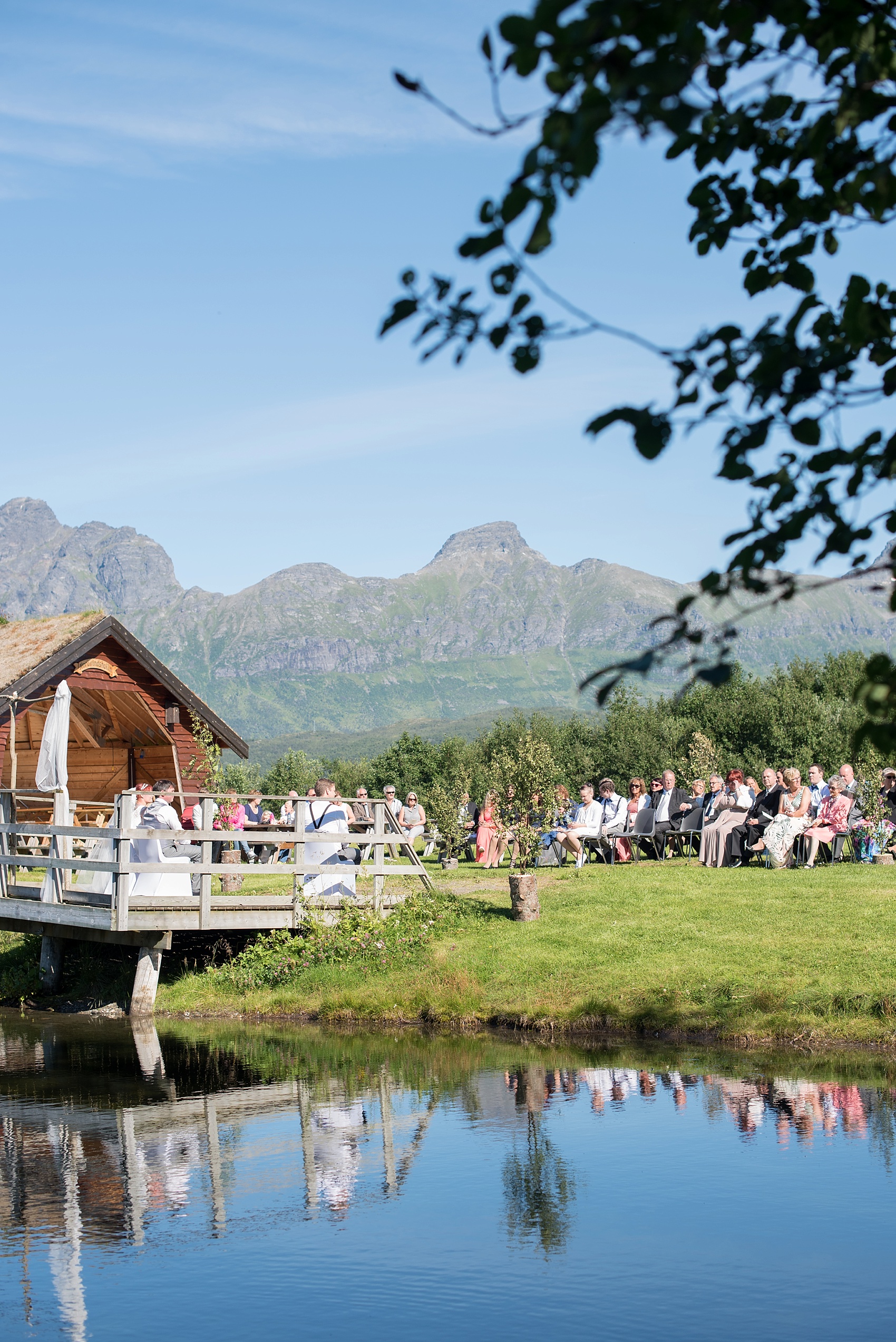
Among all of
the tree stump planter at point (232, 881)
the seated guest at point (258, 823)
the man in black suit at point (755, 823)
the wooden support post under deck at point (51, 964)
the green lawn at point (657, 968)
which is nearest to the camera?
the green lawn at point (657, 968)

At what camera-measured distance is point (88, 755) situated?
106 feet

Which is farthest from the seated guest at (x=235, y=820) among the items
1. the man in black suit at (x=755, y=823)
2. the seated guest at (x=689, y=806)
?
the man in black suit at (x=755, y=823)

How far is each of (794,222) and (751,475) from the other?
103cm

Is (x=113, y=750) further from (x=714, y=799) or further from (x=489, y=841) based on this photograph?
(x=714, y=799)

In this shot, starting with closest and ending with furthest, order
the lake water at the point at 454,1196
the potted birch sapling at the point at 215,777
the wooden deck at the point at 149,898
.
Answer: the lake water at the point at 454,1196 < the wooden deck at the point at 149,898 < the potted birch sapling at the point at 215,777

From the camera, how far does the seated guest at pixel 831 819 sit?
19.1 m

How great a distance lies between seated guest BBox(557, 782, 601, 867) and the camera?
21562 millimetres

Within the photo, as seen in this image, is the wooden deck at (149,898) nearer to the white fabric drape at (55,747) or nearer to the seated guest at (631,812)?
the white fabric drape at (55,747)

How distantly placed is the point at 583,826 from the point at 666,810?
1395 millimetres

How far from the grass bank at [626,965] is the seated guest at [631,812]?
3020 mm

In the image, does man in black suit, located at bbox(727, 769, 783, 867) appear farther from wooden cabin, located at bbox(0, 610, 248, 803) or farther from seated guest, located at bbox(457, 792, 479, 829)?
wooden cabin, located at bbox(0, 610, 248, 803)

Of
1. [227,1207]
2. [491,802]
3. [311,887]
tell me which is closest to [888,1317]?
[227,1207]

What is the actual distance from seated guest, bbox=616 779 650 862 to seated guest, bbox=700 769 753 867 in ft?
6.04

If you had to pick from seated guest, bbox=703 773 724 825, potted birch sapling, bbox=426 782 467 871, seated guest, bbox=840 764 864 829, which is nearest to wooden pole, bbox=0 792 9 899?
potted birch sapling, bbox=426 782 467 871
